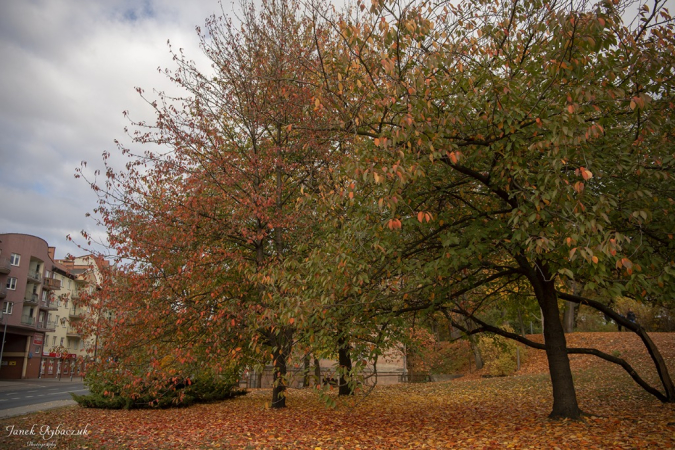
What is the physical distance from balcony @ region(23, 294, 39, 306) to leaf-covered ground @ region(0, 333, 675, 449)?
43.4 metres

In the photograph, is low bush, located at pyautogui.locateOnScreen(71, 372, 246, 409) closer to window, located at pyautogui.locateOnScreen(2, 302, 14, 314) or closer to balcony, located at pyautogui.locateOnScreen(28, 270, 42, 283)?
window, located at pyautogui.locateOnScreen(2, 302, 14, 314)

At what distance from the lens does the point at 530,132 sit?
658 centimetres

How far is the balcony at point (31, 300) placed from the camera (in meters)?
50.0

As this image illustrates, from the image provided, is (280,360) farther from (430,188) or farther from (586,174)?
(586,174)

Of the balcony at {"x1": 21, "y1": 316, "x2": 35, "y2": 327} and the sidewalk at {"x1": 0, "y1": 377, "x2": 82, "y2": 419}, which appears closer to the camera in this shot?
the sidewalk at {"x1": 0, "y1": 377, "x2": 82, "y2": 419}

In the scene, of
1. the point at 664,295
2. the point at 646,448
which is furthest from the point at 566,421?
the point at 664,295

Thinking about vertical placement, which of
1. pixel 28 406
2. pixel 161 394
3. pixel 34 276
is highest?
pixel 34 276

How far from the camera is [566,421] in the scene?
8305 mm

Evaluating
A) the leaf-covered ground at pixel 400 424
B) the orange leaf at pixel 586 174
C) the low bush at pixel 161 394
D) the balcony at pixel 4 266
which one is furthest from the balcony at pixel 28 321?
the orange leaf at pixel 586 174

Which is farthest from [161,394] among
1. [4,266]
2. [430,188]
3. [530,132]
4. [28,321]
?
[28,321]

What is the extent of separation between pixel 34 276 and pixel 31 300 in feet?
9.09

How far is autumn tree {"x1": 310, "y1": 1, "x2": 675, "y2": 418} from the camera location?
5824mm

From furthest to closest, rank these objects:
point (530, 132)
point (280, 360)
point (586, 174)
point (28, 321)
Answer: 1. point (28, 321)
2. point (280, 360)
3. point (530, 132)
4. point (586, 174)

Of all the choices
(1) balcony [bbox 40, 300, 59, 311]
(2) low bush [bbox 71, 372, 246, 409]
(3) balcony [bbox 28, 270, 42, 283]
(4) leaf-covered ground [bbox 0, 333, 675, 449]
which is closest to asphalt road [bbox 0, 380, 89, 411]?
(2) low bush [bbox 71, 372, 246, 409]
